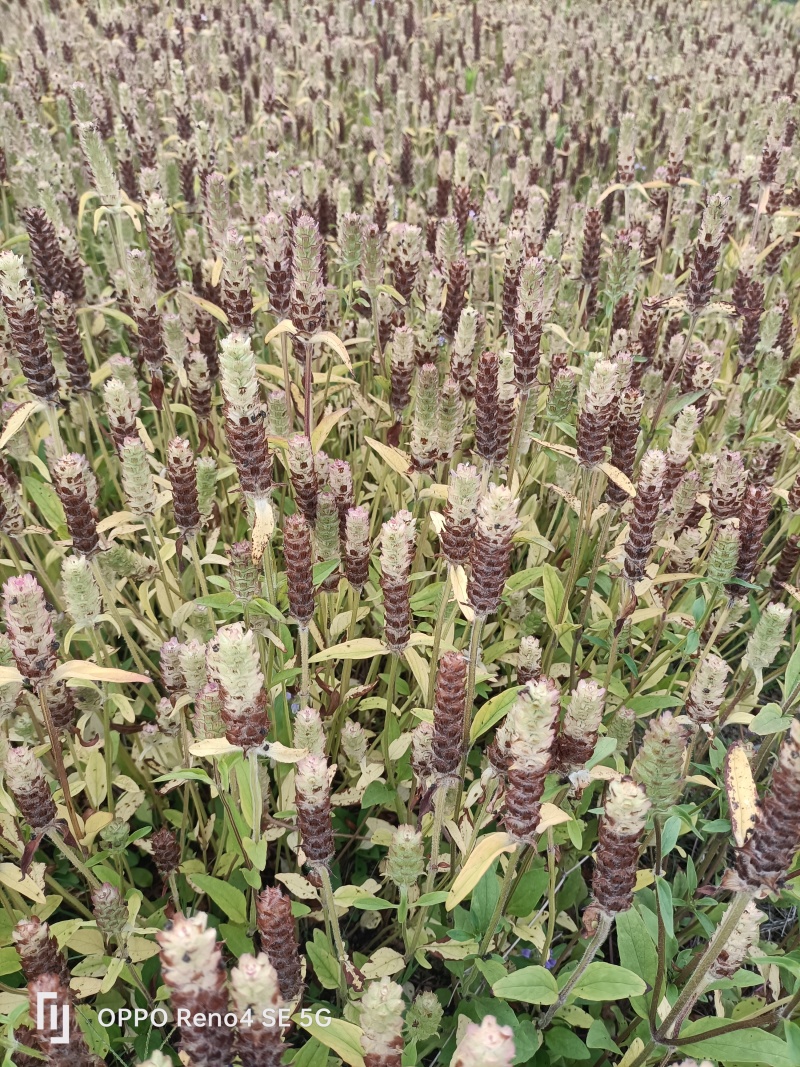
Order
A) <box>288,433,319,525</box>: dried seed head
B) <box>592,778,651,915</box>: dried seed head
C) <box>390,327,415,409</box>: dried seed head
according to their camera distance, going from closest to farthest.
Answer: <box>592,778,651,915</box>: dried seed head
<box>288,433,319,525</box>: dried seed head
<box>390,327,415,409</box>: dried seed head

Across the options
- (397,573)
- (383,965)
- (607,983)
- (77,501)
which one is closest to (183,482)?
(77,501)

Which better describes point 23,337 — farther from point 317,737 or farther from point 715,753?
point 715,753

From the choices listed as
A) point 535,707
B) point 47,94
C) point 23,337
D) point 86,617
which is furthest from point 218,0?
point 535,707

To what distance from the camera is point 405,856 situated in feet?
6.36

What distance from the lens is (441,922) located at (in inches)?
94.0

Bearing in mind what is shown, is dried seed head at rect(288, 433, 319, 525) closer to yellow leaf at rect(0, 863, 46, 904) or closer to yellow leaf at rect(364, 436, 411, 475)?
yellow leaf at rect(364, 436, 411, 475)

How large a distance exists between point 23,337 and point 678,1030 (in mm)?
2500

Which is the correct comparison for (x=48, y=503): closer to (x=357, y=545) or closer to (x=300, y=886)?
(x=357, y=545)

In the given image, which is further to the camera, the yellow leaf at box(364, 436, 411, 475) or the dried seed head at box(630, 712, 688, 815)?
the yellow leaf at box(364, 436, 411, 475)

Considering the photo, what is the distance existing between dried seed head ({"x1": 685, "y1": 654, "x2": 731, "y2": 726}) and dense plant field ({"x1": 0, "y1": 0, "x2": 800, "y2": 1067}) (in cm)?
1

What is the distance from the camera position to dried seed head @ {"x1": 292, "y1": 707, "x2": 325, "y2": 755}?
6.10 feet

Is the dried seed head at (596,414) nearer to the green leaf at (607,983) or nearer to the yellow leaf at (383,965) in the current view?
the green leaf at (607,983)

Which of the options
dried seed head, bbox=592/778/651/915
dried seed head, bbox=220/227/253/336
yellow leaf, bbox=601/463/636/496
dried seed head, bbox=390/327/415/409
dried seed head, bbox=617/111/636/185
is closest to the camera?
dried seed head, bbox=592/778/651/915

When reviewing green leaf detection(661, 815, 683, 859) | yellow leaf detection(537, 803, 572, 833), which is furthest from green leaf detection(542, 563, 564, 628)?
yellow leaf detection(537, 803, 572, 833)
